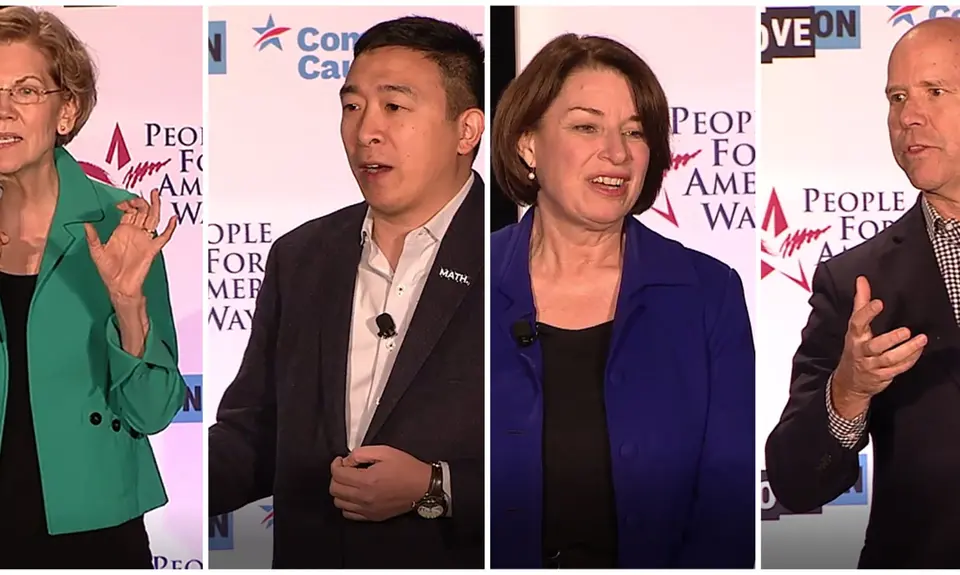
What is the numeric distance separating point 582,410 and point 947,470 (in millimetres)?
1030

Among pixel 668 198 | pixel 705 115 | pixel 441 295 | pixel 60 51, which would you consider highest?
pixel 60 51

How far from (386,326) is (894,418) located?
1.44 meters

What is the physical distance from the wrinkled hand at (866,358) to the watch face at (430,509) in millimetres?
1144

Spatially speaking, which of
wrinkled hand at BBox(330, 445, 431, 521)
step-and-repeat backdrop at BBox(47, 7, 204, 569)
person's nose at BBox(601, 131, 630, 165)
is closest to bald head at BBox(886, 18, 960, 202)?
person's nose at BBox(601, 131, 630, 165)

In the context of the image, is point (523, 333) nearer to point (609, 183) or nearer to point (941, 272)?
point (609, 183)

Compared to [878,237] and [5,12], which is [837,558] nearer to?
[878,237]

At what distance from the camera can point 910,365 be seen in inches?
136

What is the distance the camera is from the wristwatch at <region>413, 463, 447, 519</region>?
3578 mm

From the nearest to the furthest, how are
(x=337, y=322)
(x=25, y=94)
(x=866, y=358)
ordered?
1. (x=866, y=358)
2. (x=25, y=94)
3. (x=337, y=322)

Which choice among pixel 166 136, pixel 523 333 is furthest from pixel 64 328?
pixel 523 333

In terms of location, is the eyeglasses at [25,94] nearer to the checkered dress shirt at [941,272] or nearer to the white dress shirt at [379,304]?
the white dress shirt at [379,304]

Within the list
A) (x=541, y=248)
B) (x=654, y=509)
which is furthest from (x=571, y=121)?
(x=654, y=509)

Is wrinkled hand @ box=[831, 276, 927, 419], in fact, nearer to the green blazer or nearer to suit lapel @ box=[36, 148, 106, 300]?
the green blazer

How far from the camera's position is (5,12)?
141 inches
